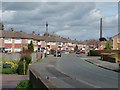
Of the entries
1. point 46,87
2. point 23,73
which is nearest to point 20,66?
point 23,73

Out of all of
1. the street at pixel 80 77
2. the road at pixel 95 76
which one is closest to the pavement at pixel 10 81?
the street at pixel 80 77

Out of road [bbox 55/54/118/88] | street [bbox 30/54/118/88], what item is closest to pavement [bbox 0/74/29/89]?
street [bbox 30/54/118/88]

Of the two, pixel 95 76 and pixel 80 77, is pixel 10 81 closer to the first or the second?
pixel 80 77

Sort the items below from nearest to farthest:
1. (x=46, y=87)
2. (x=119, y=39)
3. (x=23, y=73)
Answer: (x=46, y=87) → (x=23, y=73) → (x=119, y=39)

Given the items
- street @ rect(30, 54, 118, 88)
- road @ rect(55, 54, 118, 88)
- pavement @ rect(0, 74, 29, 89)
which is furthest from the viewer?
road @ rect(55, 54, 118, 88)

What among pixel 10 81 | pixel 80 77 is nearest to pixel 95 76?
pixel 80 77

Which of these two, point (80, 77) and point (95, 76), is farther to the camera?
point (95, 76)

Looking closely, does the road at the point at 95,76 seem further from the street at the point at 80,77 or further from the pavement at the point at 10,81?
the pavement at the point at 10,81

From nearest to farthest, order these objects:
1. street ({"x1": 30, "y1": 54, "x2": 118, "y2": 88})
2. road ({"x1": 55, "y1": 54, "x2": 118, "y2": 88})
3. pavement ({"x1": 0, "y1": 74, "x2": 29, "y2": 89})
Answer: pavement ({"x1": 0, "y1": 74, "x2": 29, "y2": 89}) → street ({"x1": 30, "y1": 54, "x2": 118, "y2": 88}) → road ({"x1": 55, "y1": 54, "x2": 118, "y2": 88})

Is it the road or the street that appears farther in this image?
the road

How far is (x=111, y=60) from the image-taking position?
208 feet

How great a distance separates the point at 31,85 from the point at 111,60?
4880 centimetres

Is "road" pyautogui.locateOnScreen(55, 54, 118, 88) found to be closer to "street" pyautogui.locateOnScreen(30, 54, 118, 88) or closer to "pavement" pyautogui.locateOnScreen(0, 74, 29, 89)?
"street" pyautogui.locateOnScreen(30, 54, 118, 88)

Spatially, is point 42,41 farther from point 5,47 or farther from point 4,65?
point 4,65
